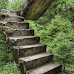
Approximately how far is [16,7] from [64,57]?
10.2 feet

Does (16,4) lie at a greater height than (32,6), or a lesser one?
greater

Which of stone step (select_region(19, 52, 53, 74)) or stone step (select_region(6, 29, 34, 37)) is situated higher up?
stone step (select_region(6, 29, 34, 37))

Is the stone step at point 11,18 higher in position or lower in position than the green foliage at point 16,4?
lower

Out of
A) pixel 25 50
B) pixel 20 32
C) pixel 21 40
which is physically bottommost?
pixel 25 50

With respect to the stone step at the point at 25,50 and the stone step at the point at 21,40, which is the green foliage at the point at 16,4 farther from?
the stone step at the point at 25,50

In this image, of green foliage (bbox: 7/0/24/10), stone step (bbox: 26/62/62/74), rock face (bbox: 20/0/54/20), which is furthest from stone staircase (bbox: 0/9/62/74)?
green foliage (bbox: 7/0/24/10)

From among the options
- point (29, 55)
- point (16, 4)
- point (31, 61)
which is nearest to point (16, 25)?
point (29, 55)

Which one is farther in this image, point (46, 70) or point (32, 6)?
point (32, 6)

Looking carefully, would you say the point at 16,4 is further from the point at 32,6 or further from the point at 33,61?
the point at 33,61

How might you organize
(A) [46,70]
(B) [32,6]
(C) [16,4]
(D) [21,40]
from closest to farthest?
1. (A) [46,70]
2. (D) [21,40]
3. (B) [32,6]
4. (C) [16,4]

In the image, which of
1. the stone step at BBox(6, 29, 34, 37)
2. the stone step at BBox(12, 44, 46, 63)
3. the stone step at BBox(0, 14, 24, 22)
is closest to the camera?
the stone step at BBox(12, 44, 46, 63)

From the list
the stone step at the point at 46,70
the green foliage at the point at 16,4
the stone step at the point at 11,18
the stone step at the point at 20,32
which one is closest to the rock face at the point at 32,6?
the stone step at the point at 11,18

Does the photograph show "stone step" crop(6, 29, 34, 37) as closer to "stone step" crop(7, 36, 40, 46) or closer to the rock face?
"stone step" crop(7, 36, 40, 46)

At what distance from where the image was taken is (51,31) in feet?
19.4
